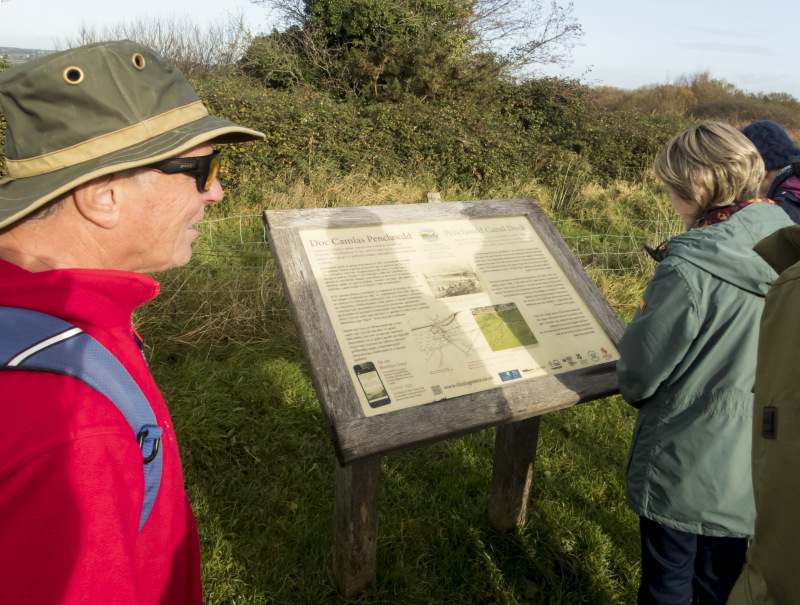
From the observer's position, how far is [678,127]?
39.4 feet

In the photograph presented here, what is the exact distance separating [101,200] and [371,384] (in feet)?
3.08

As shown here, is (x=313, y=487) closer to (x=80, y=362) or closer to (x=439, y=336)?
(x=439, y=336)

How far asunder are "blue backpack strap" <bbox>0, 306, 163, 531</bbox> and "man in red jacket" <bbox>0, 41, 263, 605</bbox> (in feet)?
0.06

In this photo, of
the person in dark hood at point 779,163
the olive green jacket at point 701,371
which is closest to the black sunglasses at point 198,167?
the olive green jacket at point 701,371

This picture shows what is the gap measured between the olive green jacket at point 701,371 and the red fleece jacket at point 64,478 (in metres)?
1.54

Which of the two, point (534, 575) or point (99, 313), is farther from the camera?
point (534, 575)

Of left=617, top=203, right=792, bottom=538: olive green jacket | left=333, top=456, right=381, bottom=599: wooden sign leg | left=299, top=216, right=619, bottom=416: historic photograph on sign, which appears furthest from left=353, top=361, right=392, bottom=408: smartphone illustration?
left=617, top=203, right=792, bottom=538: olive green jacket

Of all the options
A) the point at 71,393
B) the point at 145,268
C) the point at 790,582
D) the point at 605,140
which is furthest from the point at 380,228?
the point at 605,140

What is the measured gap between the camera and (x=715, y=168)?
71.1 inches

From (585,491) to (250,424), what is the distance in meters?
2.08

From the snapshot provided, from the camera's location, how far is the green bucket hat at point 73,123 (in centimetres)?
100

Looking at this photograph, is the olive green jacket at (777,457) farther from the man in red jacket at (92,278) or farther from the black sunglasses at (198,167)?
the black sunglasses at (198,167)

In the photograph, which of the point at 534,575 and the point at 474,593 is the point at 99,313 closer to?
the point at 474,593

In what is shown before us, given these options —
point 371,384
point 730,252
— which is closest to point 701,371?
point 730,252
